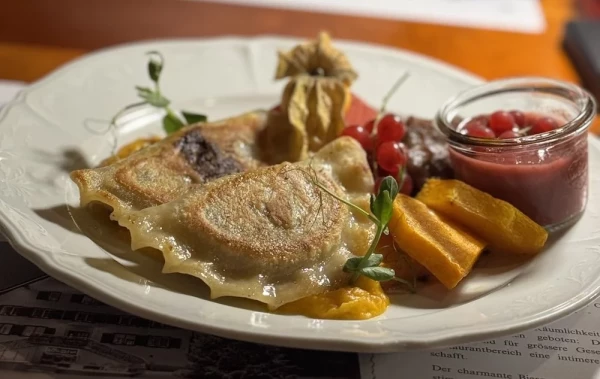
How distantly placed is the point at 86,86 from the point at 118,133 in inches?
10.1

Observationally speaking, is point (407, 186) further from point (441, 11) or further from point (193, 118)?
point (441, 11)

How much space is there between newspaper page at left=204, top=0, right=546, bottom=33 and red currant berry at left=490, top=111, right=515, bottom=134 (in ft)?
5.13

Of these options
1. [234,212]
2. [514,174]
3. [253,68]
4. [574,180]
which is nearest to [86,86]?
[253,68]

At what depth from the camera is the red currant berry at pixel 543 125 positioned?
189 cm

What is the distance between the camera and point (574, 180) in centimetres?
185

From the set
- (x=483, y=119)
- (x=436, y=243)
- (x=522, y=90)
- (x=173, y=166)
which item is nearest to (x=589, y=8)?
(x=522, y=90)

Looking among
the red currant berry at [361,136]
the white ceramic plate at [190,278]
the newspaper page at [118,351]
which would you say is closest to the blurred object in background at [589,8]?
the white ceramic plate at [190,278]

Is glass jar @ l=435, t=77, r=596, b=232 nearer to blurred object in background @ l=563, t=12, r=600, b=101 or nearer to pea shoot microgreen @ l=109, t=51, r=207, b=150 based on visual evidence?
pea shoot microgreen @ l=109, t=51, r=207, b=150

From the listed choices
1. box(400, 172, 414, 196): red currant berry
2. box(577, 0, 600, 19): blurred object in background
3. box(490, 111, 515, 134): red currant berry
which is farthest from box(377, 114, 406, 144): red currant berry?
box(577, 0, 600, 19): blurred object in background

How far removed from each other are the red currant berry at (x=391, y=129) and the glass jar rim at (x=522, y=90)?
108mm

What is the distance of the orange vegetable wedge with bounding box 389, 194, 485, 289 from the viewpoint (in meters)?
1.62

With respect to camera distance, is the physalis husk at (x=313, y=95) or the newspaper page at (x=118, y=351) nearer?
the newspaper page at (x=118, y=351)

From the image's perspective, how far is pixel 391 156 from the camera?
1.92 meters

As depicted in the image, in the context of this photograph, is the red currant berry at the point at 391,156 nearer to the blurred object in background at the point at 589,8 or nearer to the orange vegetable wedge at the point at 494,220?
the orange vegetable wedge at the point at 494,220
